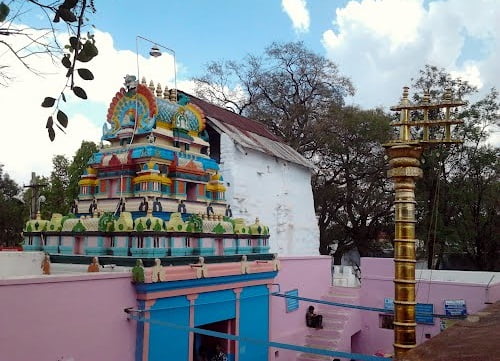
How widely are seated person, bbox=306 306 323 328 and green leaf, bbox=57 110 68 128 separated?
38.8ft

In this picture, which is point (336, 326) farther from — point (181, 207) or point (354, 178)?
point (354, 178)

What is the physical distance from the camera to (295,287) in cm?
1276

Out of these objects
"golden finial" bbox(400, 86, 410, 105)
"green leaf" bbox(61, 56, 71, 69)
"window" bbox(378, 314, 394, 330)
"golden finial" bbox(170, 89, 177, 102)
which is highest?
"golden finial" bbox(170, 89, 177, 102)

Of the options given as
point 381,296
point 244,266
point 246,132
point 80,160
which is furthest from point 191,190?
point 80,160

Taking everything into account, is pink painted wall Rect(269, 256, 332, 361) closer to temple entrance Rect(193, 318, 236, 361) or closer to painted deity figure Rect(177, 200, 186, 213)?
temple entrance Rect(193, 318, 236, 361)

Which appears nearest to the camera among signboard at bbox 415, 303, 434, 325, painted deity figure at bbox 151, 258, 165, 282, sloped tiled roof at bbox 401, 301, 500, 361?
sloped tiled roof at bbox 401, 301, 500, 361

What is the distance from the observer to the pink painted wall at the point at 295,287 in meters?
11.6

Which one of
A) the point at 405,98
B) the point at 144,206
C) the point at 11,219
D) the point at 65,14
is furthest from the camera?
the point at 11,219

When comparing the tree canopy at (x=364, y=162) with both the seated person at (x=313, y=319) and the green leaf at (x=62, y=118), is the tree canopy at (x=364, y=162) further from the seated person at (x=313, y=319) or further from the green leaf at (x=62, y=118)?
the green leaf at (x=62, y=118)

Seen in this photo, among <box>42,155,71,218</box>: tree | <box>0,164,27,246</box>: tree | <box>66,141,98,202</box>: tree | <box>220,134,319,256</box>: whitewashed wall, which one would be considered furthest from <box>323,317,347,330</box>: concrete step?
<box>0,164,27,246</box>: tree

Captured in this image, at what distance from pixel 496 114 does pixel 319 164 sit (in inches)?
317

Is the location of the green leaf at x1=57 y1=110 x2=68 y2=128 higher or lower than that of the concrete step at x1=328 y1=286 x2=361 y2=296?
higher

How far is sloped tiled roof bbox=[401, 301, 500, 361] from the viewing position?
2.42m

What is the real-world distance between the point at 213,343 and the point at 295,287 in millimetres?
3477
